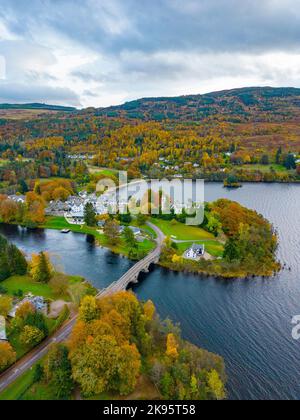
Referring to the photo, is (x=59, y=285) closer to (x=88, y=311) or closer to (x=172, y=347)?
(x=88, y=311)

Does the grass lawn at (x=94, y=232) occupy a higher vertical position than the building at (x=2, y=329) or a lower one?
higher

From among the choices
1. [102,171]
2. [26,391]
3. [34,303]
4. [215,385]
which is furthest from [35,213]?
[215,385]

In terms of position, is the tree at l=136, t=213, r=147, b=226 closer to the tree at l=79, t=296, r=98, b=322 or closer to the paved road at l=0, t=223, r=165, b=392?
the paved road at l=0, t=223, r=165, b=392

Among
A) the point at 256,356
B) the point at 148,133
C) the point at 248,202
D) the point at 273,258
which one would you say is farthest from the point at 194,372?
the point at 148,133

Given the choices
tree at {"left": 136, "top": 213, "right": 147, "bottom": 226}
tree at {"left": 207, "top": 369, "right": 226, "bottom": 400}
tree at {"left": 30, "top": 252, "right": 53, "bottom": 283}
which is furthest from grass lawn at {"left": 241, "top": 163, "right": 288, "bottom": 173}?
tree at {"left": 207, "top": 369, "right": 226, "bottom": 400}

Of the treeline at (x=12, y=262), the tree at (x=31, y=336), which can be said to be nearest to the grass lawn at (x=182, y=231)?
the treeline at (x=12, y=262)

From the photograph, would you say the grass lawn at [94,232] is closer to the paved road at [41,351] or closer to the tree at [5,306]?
the paved road at [41,351]
